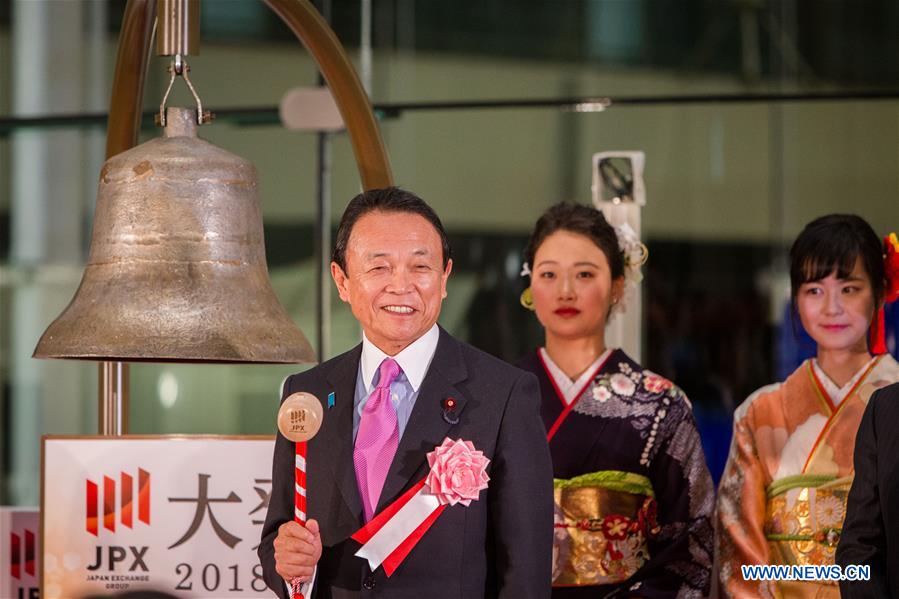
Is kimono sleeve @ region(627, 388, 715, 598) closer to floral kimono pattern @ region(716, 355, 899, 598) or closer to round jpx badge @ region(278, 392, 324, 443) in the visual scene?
floral kimono pattern @ region(716, 355, 899, 598)

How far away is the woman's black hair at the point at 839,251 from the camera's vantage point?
112 inches

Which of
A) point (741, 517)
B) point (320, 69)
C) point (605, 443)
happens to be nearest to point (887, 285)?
point (741, 517)

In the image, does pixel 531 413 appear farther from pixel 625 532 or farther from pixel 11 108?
pixel 11 108

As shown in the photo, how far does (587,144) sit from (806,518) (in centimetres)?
191

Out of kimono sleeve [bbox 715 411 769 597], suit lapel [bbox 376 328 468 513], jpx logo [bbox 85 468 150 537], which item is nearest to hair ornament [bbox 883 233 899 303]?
kimono sleeve [bbox 715 411 769 597]

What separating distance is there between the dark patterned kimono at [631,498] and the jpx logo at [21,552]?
1111 mm

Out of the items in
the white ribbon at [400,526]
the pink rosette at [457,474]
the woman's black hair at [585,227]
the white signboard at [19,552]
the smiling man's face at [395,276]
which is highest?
the woman's black hair at [585,227]

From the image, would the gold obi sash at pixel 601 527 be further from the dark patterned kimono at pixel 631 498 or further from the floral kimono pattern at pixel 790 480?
the floral kimono pattern at pixel 790 480

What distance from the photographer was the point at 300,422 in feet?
6.26

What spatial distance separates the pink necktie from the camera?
1.98m

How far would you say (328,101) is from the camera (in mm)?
4176

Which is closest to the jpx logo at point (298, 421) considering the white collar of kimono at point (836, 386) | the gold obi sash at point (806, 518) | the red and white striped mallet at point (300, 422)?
the red and white striped mallet at point (300, 422)

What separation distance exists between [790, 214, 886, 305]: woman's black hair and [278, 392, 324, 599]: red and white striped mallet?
4.37 ft

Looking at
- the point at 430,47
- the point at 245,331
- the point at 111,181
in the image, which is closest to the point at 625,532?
the point at 245,331
